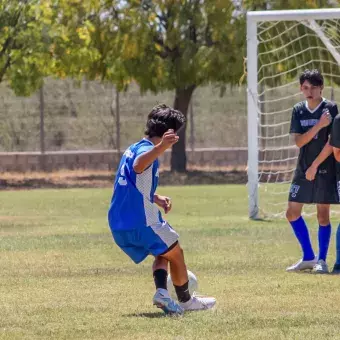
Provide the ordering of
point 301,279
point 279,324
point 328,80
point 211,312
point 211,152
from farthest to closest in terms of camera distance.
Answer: point 211,152
point 328,80
point 301,279
point 211,312
point 279,324

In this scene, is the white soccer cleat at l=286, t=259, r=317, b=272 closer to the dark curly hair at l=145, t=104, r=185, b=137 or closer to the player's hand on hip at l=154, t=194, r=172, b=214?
the player's hand on hip at l=154, t=194, r=172, b=214

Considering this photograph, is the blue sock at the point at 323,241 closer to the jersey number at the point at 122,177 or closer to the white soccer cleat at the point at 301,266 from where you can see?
the white soccer cleat at the point at 301,266

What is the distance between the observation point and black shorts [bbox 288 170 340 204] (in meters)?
11.3

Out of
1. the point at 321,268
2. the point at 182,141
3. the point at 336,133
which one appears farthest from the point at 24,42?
the point at 336,133

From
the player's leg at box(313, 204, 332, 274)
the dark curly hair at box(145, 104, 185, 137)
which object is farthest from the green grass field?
the dark curly hair at box(145, 104, 185, 137)

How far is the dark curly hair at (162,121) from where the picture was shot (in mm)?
8172

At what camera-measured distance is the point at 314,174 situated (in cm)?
1098

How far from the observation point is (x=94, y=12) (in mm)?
30969

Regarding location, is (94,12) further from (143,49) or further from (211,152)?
(211,152)

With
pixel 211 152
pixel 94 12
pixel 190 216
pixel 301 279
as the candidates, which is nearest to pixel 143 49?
pixel 94 12

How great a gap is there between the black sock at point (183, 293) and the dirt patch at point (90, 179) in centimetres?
2127

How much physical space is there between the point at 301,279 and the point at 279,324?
2.65 m

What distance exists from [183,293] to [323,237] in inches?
127

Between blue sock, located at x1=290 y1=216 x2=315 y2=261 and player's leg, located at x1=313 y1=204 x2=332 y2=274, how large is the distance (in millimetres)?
152
